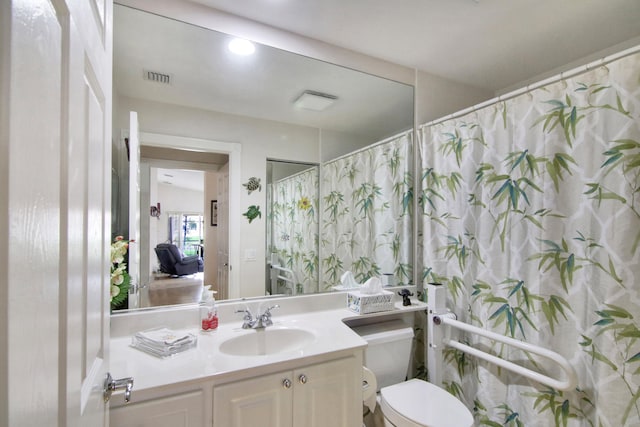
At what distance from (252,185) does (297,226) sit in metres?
0.40

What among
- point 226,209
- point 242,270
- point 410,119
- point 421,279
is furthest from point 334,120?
point 421,279

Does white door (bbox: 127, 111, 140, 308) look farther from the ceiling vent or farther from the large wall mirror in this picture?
the ceiling vent

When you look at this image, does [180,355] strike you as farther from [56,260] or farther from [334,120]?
[334,120]

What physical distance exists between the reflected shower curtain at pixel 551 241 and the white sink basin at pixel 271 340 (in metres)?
1.00

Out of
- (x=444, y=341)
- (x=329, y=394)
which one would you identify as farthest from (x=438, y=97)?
(x=329, y=394)

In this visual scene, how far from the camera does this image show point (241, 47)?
1.61m

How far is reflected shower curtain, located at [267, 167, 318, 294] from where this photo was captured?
70.7 inches

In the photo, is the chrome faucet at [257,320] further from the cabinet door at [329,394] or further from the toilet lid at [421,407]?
the toilet lid at [421,407]

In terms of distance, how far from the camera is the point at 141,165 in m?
1.46

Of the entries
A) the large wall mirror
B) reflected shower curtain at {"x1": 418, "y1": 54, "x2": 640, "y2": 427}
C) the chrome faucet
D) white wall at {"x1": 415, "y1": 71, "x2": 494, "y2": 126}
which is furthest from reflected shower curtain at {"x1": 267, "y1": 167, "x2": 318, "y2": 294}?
white wall at {"x1": 415, "y1": 71, "x2": 494, "y2": 126}

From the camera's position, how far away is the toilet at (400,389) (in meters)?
1.39

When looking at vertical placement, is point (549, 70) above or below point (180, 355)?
above

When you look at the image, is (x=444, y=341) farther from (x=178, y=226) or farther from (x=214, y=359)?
(x=178, y=226)

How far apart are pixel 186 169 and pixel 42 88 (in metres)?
1.22
